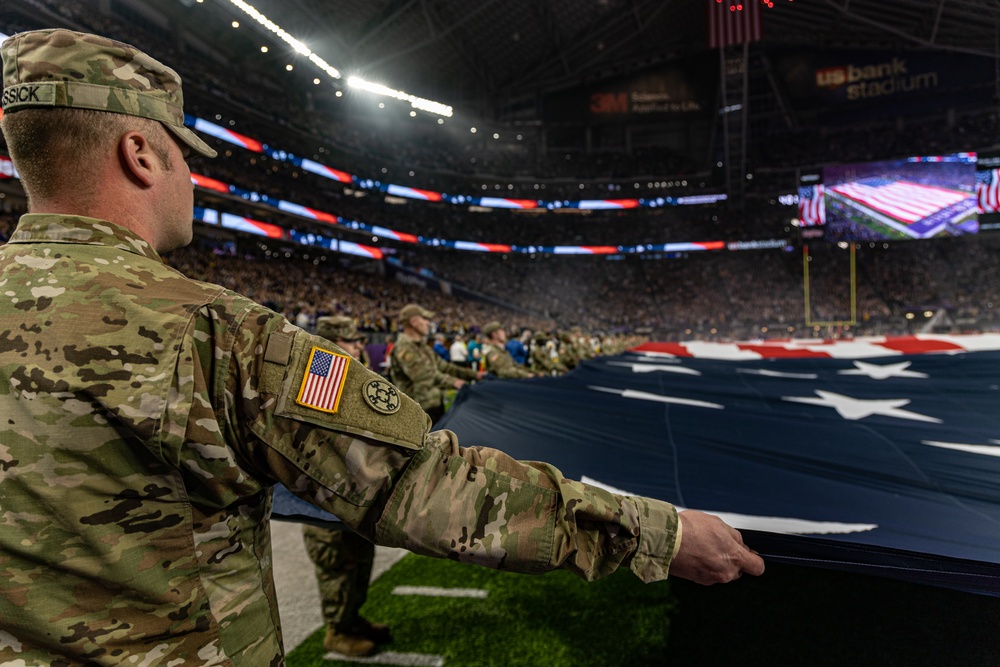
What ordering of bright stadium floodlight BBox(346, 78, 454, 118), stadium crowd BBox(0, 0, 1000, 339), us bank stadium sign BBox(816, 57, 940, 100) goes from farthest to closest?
us bank stadium sign BBox(816, 57, 940, 100) → bright stadium floodlight BBox(346, 78, 454, 118) → stadium crowd BBox(0, 0, 1000, 339)

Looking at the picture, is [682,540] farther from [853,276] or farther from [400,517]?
[853,276]

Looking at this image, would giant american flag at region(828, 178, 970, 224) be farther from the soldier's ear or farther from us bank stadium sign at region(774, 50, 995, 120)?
the soldier's ear

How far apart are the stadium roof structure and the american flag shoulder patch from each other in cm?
2627

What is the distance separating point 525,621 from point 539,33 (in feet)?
120

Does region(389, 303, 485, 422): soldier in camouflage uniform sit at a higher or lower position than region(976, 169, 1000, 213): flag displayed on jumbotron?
lower

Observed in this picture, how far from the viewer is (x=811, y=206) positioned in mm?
28531

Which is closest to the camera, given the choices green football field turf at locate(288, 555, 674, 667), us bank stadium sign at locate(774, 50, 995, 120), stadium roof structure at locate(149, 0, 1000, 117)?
green football field turf at locate(288, 555, 674, 667)

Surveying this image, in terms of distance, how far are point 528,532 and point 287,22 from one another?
31.8 metres

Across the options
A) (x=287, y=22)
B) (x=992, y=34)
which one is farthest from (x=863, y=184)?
(x=287, y=22)

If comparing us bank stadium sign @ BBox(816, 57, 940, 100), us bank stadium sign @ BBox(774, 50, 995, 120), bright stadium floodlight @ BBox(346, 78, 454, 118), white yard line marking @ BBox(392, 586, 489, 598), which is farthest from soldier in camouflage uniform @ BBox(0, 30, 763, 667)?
us bank stadium sign @ BBox(816, 57, 940, 100)

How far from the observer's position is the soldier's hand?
95 centimetres

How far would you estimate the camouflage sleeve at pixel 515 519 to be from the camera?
2.79 ft

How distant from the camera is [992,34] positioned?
89.2 feet

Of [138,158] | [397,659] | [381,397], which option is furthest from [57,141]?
[397,659]
